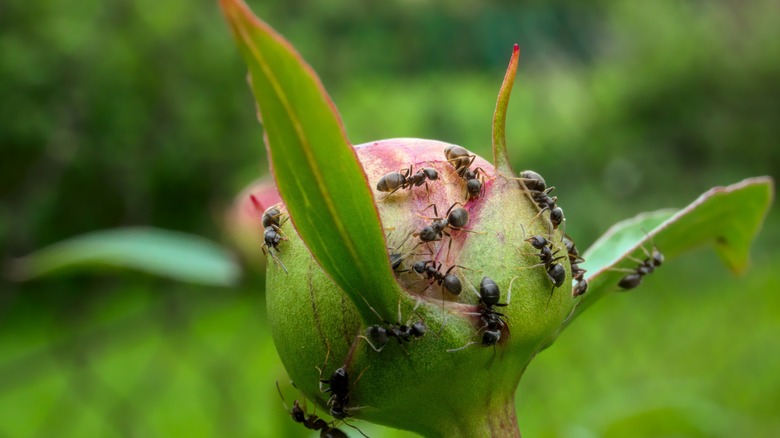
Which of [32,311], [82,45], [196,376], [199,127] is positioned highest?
[82,45]

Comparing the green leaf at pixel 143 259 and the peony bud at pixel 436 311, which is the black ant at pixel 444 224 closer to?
the peony bud at pixel 436 311

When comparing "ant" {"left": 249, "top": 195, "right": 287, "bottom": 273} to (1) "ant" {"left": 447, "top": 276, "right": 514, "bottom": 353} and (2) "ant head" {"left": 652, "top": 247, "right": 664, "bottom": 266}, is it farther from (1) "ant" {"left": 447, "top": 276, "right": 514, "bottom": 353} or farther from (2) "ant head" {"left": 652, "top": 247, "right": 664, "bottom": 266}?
(2) "ant head" {"left": 652, "top": 247, "right": 664, "bottom": 266}

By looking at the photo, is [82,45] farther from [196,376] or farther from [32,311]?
[196,376]

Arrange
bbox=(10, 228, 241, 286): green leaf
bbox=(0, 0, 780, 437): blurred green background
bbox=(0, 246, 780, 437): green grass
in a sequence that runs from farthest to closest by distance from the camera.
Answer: bbox=(0, 246, 780, 437): green grass < bbox=(0, 0, 780, 437): blurred green background < bbox=(10, 228, 241, 286): green leaf

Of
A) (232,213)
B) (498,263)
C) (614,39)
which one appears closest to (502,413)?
(498,263)

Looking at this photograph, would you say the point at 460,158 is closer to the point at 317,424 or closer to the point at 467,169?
the point at 467,169

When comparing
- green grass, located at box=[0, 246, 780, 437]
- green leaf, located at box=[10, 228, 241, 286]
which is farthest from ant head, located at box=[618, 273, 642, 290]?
green grass, located at box=[0, 246, 780, 437]

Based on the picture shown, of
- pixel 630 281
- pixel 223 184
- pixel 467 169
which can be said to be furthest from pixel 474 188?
pixel 223 184
